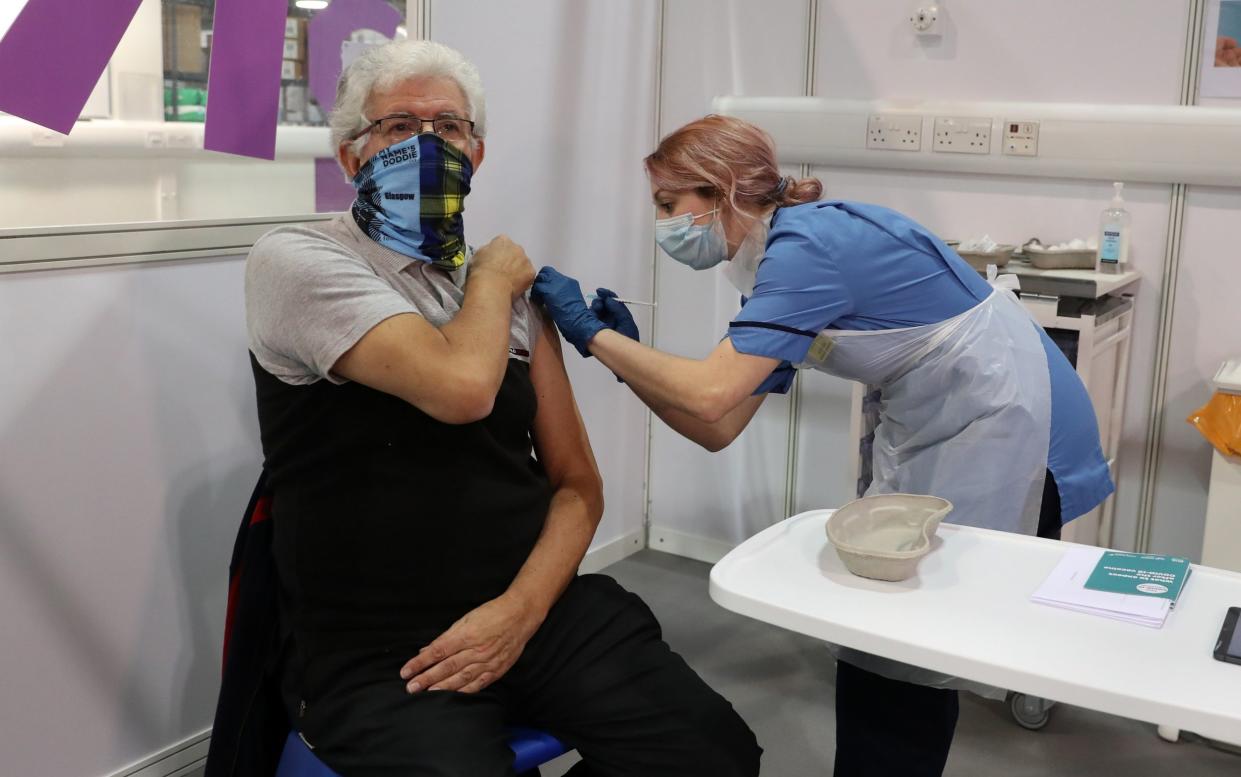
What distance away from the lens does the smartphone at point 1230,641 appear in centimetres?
113

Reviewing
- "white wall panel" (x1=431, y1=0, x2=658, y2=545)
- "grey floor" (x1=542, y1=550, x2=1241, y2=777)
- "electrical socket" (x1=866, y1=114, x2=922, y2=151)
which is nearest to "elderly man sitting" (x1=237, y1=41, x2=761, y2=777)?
"grey floor" (x1=542, y1=550, x2=1241, y2=777)

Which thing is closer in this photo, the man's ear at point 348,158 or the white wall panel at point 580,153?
the man's ear at point 348,158

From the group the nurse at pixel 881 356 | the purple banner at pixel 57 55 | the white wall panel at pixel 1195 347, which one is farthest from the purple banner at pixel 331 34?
the white wall panel at pixel 1195 347

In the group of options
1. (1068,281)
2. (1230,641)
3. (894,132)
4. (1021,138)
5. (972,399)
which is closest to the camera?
(1230,641)

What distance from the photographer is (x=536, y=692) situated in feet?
5.33

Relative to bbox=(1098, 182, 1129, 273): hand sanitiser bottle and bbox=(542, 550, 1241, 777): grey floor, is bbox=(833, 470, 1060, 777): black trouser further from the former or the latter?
bbox=(1098, 182, 1129, 273): hand sanitiser bottle

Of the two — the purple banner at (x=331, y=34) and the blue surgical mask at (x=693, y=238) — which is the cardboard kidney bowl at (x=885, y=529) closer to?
the blue surgical mask at (x=693, y=238)

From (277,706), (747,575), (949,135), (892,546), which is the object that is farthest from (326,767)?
(949,135)

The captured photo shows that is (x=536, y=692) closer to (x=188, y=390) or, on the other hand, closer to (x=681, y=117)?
(x=188, y=390)

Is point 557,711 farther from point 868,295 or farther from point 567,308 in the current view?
point 868,295

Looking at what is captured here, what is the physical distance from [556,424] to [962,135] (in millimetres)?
1593

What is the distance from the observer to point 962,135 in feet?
9.58

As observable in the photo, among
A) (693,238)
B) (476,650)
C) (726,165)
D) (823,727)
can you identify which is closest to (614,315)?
(693,238)

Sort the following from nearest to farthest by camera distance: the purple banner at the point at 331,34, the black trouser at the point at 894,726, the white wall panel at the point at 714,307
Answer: the black trouser at the point at 894,726
the purple banner at the point at 331,34
the white wall panel at the point at 714,307
